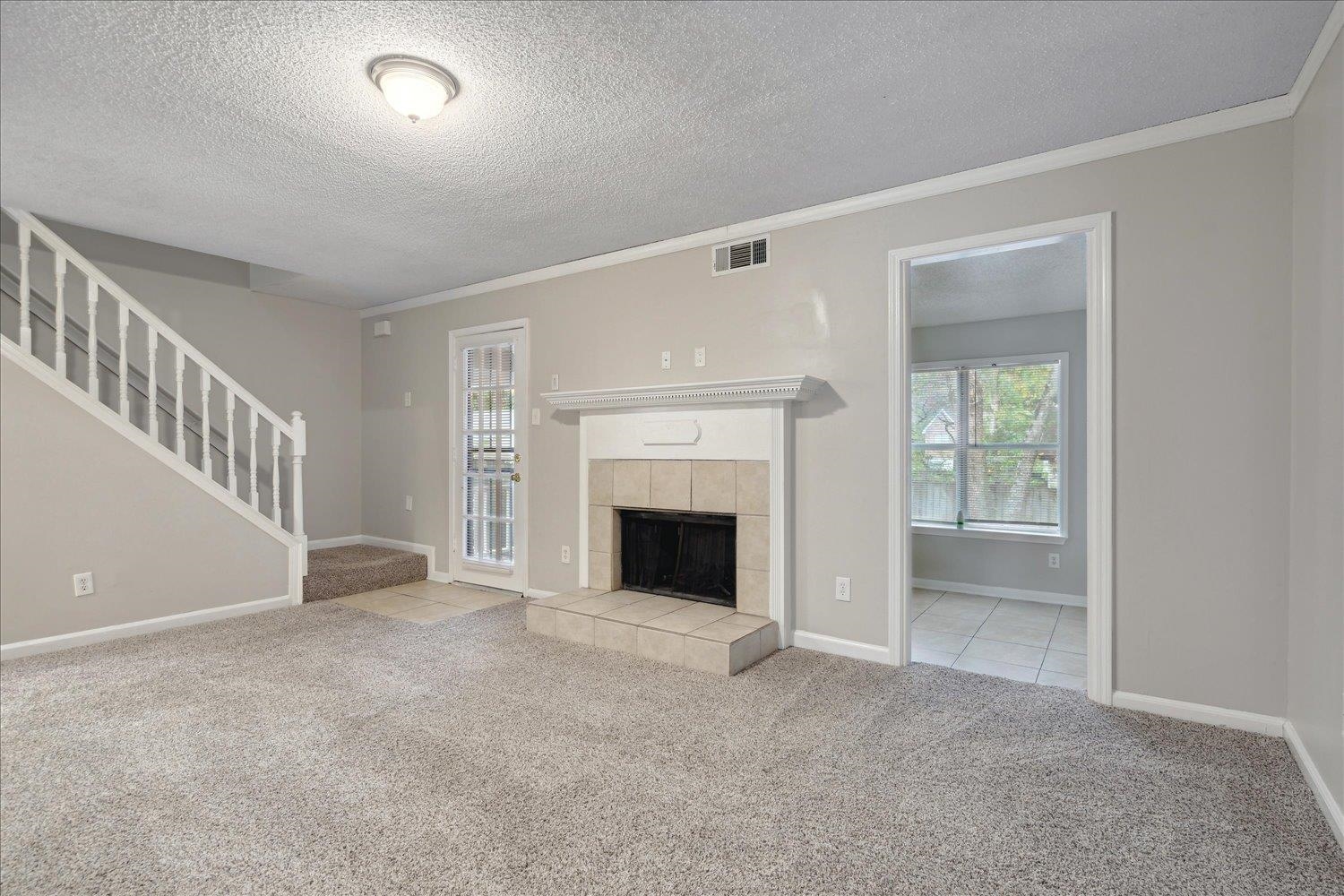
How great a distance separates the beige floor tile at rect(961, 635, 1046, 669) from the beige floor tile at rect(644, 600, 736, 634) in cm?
138

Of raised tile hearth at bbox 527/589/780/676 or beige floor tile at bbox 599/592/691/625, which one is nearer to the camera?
raised tile hearth at bbox 527/589/780/676

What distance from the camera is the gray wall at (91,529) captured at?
3.43m

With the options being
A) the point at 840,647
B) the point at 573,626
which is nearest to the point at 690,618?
the point at 573,626

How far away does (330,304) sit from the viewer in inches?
229

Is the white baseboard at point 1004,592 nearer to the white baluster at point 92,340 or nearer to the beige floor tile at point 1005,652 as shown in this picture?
the beige floor tile at point 1005,652

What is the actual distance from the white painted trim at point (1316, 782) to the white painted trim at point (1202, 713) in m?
0.05

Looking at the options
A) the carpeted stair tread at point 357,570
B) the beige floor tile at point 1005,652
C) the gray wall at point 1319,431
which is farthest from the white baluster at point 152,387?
the gray wall at point 1319,431

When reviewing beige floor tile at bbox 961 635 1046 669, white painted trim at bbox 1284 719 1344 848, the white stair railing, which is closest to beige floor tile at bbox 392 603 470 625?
the white stair railing

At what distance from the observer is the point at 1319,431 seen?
84.4 inches

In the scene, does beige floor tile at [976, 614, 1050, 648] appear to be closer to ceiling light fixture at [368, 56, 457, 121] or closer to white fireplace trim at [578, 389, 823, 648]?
white fireplace trim at [578, 389, 823, 648]

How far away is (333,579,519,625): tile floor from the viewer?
437 centimetres

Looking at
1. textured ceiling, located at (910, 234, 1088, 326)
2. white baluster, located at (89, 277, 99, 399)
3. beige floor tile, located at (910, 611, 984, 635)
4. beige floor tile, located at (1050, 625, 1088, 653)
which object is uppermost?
textured ceiling, located at (910, 234, 1088, 326)

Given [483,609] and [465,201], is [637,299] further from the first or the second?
[483,609]

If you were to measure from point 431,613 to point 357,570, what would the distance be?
1011 millimetres
